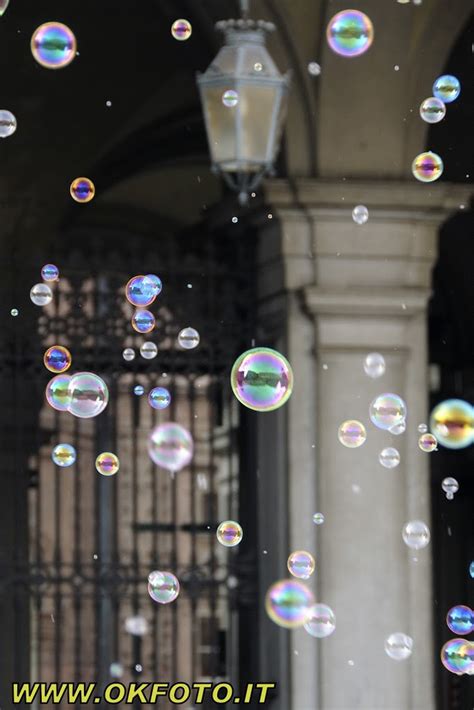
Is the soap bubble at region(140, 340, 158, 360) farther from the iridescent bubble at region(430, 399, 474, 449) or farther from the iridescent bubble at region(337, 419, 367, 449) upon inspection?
the iridescent bubble at region(430, 399, 474, 449)

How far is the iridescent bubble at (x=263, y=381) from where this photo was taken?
5438 mm

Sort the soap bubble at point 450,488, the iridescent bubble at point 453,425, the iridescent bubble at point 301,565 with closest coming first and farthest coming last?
the iridescent bubble at point 453,425 < the iridescent bubble at point 301,565 < the soap bubble at point 450,488

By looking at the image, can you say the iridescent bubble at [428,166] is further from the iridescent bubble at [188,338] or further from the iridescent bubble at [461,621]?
the iridescent bubble at [461,621]

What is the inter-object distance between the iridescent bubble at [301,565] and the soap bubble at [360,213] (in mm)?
1360

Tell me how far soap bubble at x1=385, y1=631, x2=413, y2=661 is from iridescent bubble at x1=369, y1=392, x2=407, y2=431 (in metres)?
0.87

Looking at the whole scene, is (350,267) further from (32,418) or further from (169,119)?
(169,119)

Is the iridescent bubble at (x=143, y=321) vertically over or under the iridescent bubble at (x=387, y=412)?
over

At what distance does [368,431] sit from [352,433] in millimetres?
233

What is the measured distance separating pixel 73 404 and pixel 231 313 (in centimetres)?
129

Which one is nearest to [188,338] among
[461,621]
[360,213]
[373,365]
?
[373,365]

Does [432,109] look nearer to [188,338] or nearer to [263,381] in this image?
[188,338]

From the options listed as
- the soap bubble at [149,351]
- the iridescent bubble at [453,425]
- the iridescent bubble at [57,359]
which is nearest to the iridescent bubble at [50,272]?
the iridescent bubble at [57,359]

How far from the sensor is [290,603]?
18.8 ft

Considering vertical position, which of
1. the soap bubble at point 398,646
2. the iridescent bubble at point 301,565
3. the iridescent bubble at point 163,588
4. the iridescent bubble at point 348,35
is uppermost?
the iridescent bubble at point 348,35
